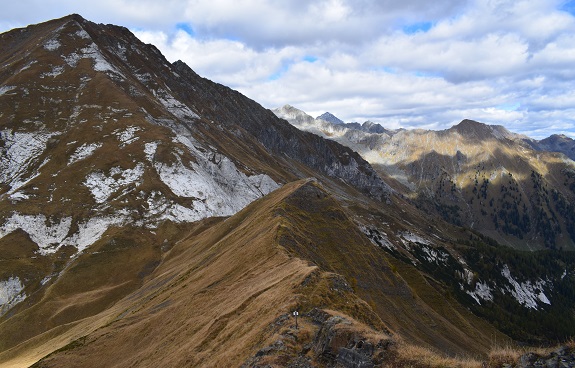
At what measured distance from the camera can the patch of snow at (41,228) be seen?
110 meters

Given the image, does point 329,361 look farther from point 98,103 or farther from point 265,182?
point 98,103

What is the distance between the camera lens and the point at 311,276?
3609cm

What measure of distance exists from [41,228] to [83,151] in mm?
40276

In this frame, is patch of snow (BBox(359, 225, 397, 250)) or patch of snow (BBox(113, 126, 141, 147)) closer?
patch of snow (BBox(113, 126, 141, 147))

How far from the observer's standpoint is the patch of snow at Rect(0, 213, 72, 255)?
10975 centimetres

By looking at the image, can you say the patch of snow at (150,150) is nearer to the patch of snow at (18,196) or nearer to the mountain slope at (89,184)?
the mountain slope at (89,184)

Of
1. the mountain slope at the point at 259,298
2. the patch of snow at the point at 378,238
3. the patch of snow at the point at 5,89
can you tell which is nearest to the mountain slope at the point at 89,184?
the patch of snow at the point at 5,89

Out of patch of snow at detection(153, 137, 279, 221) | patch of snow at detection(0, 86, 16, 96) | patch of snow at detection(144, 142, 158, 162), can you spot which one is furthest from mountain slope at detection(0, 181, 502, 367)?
patch of snow at detection(0, 86, 16, 96)

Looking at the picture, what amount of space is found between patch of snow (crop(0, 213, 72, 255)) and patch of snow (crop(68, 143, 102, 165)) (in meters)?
31.7

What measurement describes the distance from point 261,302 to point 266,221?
29.5 metres

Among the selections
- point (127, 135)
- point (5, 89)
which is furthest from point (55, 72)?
point (127, 135)

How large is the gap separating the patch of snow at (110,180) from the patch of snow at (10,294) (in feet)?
119

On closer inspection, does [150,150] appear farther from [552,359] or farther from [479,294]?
[479,294]

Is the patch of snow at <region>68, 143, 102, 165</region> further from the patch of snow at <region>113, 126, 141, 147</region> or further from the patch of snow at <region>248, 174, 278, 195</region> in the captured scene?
the patch of snow at <region>248, 174, 278, 195</region>
